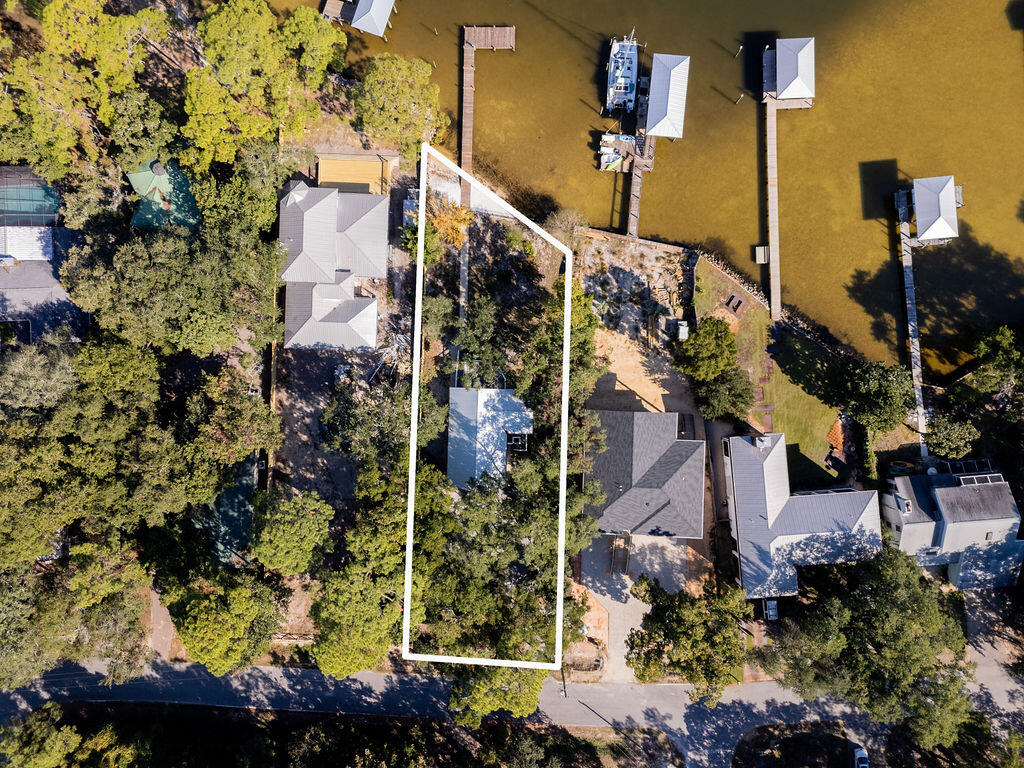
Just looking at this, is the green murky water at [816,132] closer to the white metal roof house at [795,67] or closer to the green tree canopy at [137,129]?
the white metal roof house at [795,67]

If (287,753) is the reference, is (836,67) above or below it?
above

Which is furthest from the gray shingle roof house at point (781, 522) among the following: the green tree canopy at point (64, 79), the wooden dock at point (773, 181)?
the green tree canopy at point (64, 79)

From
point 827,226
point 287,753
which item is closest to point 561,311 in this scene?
point 827,226

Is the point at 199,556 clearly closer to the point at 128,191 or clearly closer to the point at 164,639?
the point at 164,639

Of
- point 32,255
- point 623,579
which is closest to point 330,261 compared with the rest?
point 32,255

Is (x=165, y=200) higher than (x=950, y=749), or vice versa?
(x=165, y=200)

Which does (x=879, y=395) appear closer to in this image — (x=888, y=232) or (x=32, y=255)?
(x=888, y=232)
